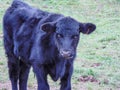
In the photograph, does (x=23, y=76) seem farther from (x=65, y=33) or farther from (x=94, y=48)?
(x=94, y=48)

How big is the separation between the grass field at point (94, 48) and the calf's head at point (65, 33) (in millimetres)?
2509

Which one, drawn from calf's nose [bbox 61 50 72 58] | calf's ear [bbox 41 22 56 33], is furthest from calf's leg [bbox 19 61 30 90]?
calf's nose [bbox 61 50 72 58]

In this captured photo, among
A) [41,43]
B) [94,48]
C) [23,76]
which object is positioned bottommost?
[94,48]

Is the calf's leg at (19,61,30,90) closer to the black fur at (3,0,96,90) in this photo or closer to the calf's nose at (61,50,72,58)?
the black fur at (3,0,96,90)

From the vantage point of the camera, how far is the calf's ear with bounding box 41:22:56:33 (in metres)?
6.17

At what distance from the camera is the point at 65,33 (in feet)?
19.6

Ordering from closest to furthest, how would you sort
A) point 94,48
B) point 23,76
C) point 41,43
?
point 41,43 → point 23,76 → point 94,48

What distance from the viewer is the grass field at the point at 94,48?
9031 millimetres

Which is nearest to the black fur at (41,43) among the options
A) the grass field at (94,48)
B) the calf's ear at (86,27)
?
the calf's ear at (86,27)

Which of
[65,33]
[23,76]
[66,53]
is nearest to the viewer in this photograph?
[66,53]

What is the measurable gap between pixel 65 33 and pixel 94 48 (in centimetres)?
651

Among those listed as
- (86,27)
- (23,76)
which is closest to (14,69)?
(23,76)

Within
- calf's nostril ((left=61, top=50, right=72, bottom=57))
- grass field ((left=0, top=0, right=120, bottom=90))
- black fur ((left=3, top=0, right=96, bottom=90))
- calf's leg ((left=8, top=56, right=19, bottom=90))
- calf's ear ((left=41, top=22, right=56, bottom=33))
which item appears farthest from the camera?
grass field ((left=0, top=0, right=120, bottom=90))

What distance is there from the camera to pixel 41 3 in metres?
19.3
